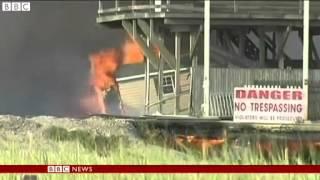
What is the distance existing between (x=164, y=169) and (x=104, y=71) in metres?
3.64

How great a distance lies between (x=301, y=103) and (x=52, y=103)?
113 inches

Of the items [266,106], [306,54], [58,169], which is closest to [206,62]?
[266,106]

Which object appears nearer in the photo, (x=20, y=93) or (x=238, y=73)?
(x=20, y=93)

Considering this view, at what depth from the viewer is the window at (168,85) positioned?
336 inches

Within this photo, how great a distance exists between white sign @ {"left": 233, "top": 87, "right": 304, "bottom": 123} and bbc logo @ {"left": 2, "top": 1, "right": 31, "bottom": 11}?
2.72m

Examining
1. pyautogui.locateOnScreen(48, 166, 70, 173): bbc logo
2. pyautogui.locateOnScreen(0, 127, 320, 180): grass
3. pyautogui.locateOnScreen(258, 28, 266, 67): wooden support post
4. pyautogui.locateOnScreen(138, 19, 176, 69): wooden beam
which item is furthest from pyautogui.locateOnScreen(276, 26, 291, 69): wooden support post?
pyautogui.locateOnScreen(48, 166, 70, 173): bbc logo

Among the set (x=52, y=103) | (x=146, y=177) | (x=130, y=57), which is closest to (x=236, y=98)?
(x=130, y=57)

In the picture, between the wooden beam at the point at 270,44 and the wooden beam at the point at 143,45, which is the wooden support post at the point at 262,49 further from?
the wooden beam at the point at 143,45

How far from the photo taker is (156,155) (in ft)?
16.6

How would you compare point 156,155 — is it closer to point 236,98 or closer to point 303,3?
point 236,98

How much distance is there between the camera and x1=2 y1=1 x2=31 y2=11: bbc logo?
5.71 m

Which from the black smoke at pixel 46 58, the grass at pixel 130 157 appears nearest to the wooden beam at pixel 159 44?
the black smoke at pixel 46 58

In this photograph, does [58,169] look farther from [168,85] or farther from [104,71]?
[168,85]

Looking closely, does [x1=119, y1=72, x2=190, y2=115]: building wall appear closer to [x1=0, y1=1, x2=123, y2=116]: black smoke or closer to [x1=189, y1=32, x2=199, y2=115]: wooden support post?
[x1=189, y1=32, x2=199, y2=115]: wooden support post
